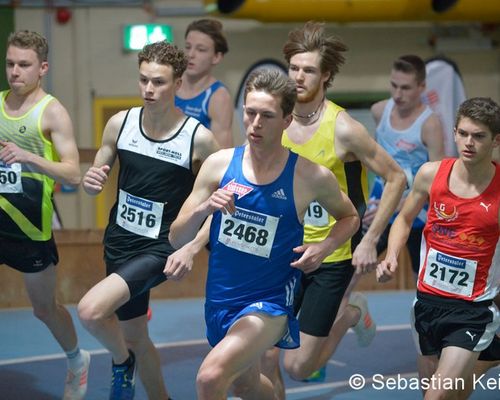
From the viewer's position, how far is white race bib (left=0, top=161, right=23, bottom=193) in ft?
19.4

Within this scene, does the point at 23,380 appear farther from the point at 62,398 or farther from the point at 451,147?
the point at 451,147

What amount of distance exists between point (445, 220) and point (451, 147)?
21.9 feet

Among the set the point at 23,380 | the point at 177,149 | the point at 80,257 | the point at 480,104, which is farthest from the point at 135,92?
the point at 480,104

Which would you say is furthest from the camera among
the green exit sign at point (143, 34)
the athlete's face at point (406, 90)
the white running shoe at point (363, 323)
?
the green exit sign at point (143, 34)

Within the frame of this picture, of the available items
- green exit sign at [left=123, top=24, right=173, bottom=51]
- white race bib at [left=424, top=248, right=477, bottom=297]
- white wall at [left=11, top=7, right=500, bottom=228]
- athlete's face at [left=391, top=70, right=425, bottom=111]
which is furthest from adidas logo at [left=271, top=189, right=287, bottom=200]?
green exit sign at [left=123, top=24, right=173, bottom=51]

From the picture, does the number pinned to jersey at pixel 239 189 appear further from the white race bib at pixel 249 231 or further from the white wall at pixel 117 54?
the white wall at pixel 117 54

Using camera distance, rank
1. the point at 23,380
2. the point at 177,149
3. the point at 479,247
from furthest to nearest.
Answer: the point at 23,380, the point at 177,149, the point at 479,247

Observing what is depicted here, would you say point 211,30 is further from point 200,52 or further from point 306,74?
point 306,74

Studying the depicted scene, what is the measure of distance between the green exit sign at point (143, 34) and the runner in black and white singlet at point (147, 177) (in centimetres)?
575

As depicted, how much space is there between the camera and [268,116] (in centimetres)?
466

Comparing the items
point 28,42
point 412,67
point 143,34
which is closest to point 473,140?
point 28,42

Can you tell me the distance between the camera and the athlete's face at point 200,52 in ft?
24.1

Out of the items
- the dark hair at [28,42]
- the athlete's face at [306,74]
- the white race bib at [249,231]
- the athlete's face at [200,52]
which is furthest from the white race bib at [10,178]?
the athlete's face at [200,52]

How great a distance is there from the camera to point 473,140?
5.13m
